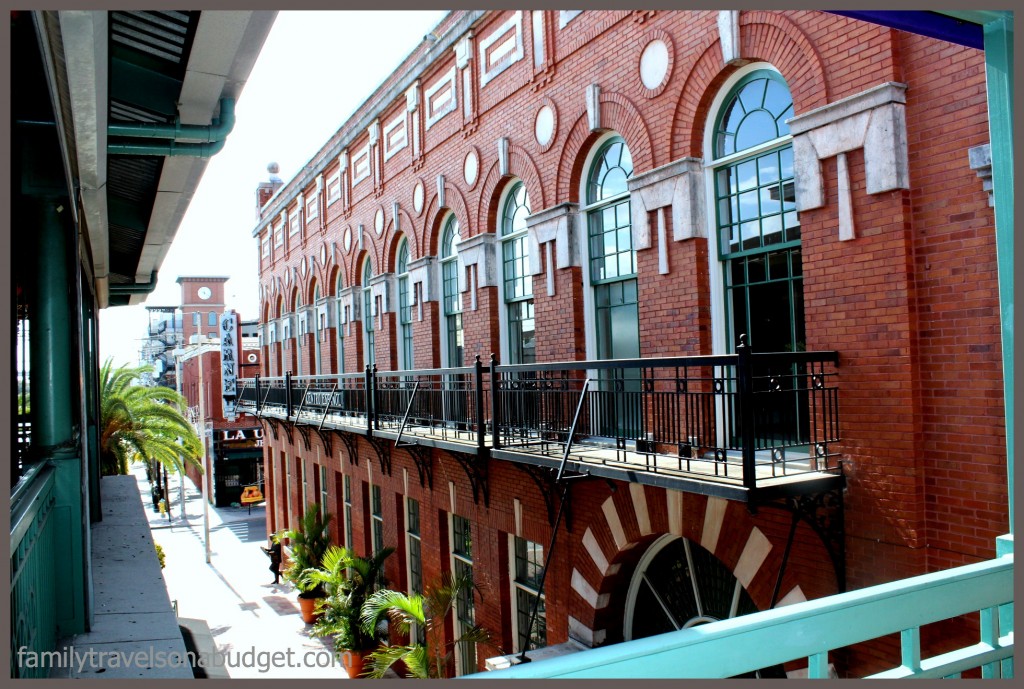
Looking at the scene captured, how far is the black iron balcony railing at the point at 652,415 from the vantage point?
20.2 ft

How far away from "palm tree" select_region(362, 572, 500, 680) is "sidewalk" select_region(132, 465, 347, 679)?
1176 mm

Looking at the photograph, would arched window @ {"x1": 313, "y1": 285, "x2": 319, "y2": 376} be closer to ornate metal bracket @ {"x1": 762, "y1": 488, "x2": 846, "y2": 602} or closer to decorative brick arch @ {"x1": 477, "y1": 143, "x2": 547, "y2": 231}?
decorative brick arch @ {"x1": 477, "y1": 143, "x2": 547, "y2": 231}

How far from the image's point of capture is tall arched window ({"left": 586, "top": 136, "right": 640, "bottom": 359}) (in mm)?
9625

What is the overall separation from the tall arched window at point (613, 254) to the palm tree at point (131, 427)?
13.3 meters

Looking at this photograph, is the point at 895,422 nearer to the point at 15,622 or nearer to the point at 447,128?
the point at 15,622

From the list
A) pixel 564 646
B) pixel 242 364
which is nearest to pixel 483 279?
pixel 564 646

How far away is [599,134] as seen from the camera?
998 cm

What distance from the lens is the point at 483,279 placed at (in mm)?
12484

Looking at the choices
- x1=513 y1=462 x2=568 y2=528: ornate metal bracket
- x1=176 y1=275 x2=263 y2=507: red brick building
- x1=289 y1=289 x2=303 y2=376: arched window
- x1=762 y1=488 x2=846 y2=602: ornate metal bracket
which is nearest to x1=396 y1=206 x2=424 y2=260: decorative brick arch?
x1=513 y1=462 x2=568 y2=528: ornate metal bracket

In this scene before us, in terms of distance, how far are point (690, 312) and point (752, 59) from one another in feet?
8.35

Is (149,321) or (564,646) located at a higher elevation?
(149,321)

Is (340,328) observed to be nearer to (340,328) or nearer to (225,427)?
(340,328)

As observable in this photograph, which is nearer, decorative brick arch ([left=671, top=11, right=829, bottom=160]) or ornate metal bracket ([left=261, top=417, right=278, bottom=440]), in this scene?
decorative brick arch ([left=671, top=11, right=829, bottom=160])

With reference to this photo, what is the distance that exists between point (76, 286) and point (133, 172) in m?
3.01
